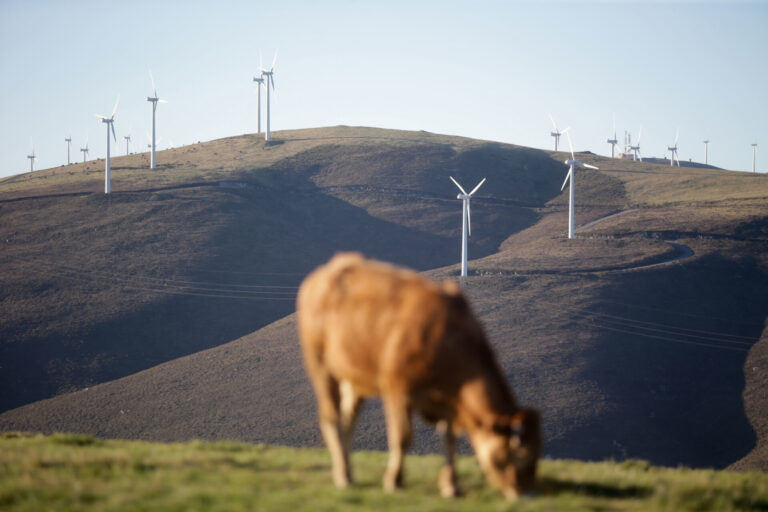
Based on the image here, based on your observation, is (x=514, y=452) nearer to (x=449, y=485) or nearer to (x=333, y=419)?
(x=449, y=485)

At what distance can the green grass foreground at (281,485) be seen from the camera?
9.13 m

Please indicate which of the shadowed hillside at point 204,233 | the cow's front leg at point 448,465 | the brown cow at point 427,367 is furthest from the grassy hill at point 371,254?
the brown cow at point 427,367

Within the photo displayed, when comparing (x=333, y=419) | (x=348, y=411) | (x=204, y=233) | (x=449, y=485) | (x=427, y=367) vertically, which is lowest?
(x=449, y=485)

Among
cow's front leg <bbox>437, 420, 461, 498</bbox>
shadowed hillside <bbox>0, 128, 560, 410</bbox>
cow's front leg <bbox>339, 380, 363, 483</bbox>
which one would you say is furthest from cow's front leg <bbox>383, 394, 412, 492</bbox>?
shadowed hillside <bbox>0, 128, 560, 410</bbox>

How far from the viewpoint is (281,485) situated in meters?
10.2

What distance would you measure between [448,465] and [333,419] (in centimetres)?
199

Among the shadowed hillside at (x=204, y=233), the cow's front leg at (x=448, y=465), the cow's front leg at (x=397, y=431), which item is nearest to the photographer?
the cow's front leg at (x=397, y=431)

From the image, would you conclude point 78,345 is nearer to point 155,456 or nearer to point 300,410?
point 300,410

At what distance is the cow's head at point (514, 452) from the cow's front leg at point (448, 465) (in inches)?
17.5

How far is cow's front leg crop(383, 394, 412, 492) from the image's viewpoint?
927cm

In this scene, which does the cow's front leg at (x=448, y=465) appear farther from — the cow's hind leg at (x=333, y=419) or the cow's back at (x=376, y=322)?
the cow's hind leg at (x=333, y=419)

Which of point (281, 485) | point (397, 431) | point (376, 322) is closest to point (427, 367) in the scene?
point (376, 322)

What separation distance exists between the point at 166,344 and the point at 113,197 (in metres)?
44.8

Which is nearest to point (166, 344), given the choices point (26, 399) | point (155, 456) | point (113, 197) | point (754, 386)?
point (26, 399)
